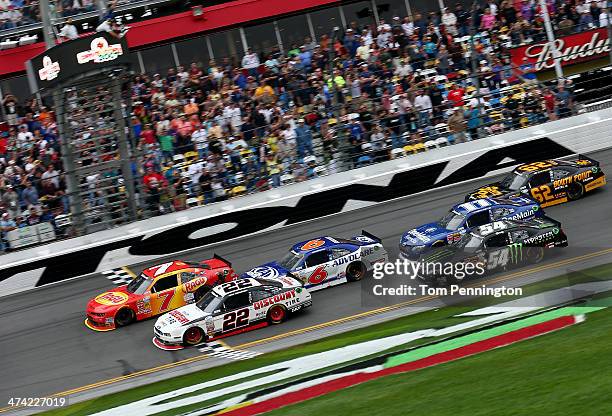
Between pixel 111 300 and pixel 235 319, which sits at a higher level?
pixel 111 300

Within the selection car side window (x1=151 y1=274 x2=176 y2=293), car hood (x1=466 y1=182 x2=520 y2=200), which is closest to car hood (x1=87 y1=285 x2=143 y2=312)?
car side window (x1=151 y1=274 x2=176 y2=293)

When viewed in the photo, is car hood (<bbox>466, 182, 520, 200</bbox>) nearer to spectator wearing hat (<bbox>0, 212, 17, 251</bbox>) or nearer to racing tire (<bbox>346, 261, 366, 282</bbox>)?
racing tire (<bbox>346, 261, 366, 282</bbox>)

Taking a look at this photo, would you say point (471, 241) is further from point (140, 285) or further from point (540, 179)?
point (140, 285)

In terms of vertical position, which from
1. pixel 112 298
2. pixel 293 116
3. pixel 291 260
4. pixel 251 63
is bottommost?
pixel 291 260

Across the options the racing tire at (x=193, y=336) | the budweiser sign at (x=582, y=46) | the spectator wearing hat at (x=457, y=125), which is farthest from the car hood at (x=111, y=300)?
the budweiser sign at (x=582, y=46)

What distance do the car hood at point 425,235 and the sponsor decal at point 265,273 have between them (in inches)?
119

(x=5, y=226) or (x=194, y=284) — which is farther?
(x=5, y=226)

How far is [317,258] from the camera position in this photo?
67.2 feet

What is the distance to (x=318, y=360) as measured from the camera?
53.3 feet

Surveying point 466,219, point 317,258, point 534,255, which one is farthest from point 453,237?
point 317,258

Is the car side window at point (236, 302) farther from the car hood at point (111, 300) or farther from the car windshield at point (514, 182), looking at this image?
the car windshield at point (514, 182)

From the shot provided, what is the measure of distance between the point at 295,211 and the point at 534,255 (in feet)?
25.1

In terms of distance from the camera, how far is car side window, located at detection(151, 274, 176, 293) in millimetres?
20609

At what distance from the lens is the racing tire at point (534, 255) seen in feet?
64.2
